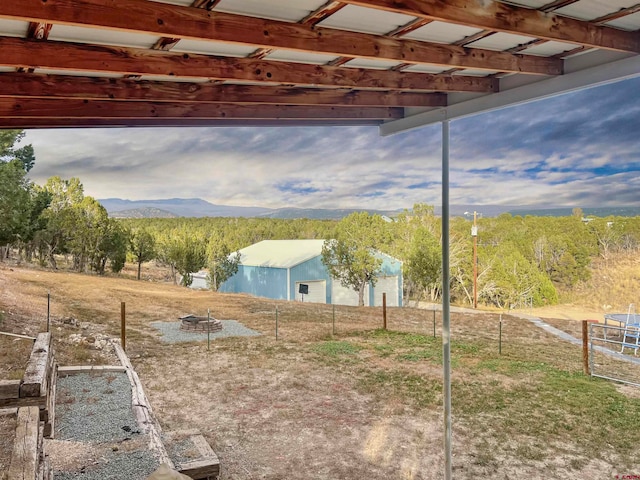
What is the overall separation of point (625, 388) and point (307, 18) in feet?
25.4

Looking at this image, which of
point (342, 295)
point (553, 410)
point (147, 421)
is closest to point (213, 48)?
point (147, 421)

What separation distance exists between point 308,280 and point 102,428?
15.0 metres

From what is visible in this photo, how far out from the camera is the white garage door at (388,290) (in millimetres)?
19188

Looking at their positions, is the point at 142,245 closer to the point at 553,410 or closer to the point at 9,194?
the point at 9,194

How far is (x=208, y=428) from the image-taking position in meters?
5.42

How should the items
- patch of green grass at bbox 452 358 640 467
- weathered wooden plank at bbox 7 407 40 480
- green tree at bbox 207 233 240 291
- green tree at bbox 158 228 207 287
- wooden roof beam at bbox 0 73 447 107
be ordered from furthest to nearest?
green tree at bbox 207 233 240 291 < green tree at bbox 158 228 207 287 < patch of green grass at bbox 452 358 640 467 < wooden roof beam at bbox 0 73 447 107 < weathered wooden plank at bbox 7 407 40 480

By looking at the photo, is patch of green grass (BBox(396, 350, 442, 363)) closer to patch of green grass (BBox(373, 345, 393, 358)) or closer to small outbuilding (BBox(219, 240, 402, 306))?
patch of green grass (BBox(373, 345, 393, 358))

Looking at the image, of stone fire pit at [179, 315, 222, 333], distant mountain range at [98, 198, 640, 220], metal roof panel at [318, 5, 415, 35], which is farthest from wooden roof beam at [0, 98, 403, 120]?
distant mountain range at [98, 198, 640, 220]

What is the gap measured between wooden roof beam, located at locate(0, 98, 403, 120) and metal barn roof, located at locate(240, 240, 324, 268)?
48.1ft

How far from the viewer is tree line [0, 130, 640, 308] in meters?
17.1

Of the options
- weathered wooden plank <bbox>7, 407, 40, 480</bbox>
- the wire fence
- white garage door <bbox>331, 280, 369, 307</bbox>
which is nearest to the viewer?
weathered wooden plank <bbox>7, 407, 40, 480</bbox>

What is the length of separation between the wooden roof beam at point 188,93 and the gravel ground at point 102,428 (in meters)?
2.53

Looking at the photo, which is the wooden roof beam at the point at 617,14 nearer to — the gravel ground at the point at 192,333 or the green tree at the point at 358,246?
the gravel ground at the point at 192,333

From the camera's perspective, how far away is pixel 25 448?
2.45m
